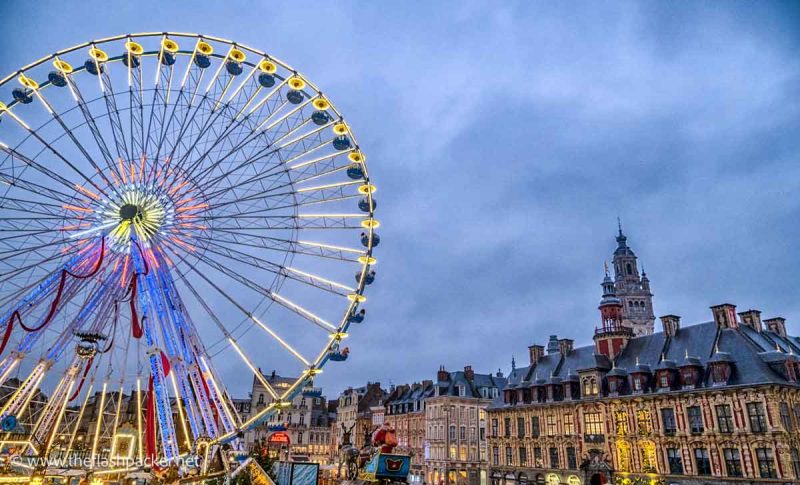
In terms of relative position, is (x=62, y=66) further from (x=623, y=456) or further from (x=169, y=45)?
(x=623, y=456)

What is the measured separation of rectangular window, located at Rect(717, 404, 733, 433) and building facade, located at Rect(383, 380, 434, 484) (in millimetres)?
40800

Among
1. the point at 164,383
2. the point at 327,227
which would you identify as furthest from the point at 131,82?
the point at 164,383

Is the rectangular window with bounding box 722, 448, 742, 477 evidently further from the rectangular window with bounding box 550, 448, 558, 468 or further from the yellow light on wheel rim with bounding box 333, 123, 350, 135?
the yellow light on wheel rim with bounding box 333, 123, 350, 135

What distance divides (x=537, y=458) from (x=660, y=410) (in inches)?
561

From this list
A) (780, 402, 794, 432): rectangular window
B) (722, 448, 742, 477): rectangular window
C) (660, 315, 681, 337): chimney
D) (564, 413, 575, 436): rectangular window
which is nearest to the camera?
(780, 402, 794, 432): rectangular window

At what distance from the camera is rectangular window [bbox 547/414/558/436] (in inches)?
2064

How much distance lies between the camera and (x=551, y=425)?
52.9 meters

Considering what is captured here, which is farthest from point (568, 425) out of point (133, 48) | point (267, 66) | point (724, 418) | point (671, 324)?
point (133, 48)

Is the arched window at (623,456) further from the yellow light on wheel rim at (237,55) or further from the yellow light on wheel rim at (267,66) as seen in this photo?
the yellow light on wheel rim at (237,55)

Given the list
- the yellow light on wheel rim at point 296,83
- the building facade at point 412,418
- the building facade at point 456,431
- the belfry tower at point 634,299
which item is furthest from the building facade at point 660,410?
the belfry tower at point 634,299

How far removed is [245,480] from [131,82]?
63.3 feet

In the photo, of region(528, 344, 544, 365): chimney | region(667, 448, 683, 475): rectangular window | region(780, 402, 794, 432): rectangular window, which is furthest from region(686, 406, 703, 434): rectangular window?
region(528, 344, 544, 365): chimney

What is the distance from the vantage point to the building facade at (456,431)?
68250 millimetres

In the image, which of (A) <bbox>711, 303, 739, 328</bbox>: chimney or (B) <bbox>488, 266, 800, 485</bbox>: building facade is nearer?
(B) <bbox>488, 266, 800, 485</bbox>: building facade
